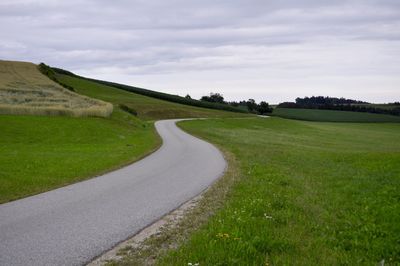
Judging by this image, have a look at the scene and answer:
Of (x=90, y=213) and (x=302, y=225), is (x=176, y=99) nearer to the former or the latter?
(x=90, y=213)

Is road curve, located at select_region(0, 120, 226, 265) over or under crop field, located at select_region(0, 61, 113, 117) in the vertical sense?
under

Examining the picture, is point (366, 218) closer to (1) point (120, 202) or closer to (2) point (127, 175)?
(1) point (120, 202)

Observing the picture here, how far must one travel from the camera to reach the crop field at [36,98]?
50.4 m

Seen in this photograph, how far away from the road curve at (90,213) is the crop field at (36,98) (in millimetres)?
32510

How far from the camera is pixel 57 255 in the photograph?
827cm

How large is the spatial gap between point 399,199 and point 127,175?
10316mm

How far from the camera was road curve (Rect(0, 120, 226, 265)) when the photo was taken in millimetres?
8586

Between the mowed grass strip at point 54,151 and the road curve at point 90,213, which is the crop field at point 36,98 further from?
the road curve at point 90,213

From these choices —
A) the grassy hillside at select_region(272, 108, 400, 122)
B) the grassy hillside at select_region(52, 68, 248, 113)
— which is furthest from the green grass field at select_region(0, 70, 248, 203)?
the grassy hillside at select_region(272, 108, 400, 122)

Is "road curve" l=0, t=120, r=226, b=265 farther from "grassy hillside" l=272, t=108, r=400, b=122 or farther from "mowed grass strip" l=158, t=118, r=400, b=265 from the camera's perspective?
"grassy hillside" l=272, t=108, r=400, b=122

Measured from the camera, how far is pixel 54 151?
2883 centimetres

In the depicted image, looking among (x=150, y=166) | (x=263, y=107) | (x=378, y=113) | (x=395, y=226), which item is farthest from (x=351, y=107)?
(x=395, y=226)

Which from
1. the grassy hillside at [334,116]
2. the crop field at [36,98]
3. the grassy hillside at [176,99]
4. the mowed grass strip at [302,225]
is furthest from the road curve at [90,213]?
the grassy hillside at [334,116]

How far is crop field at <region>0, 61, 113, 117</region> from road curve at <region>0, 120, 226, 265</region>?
107 feet
